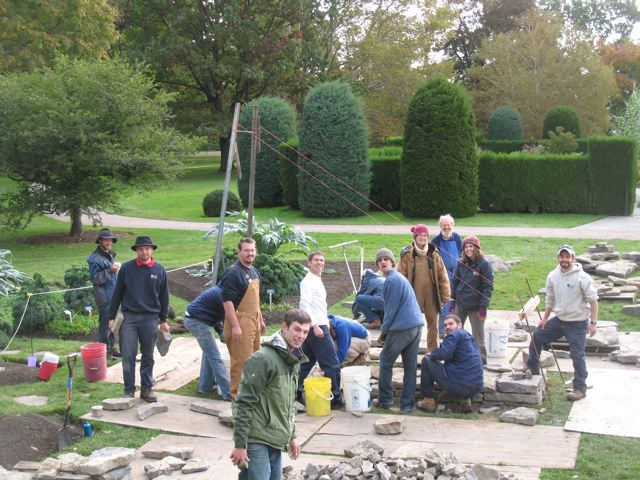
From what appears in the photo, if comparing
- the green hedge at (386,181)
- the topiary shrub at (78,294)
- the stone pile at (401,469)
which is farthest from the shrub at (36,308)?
the green hedge at (386,181)

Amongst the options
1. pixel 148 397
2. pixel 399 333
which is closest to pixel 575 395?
pixel 399 333

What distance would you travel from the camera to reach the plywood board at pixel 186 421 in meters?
8.05

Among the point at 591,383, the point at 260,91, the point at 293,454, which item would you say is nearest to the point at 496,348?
the point at 591,383

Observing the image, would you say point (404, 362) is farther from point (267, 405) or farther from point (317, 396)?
point (267, 405)

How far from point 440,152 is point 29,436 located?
59.1 ft

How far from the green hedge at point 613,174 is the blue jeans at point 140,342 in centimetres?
1934

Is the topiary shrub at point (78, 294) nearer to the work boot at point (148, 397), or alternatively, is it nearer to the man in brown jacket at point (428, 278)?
the work boot at point (148, 397)

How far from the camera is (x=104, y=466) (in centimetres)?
667

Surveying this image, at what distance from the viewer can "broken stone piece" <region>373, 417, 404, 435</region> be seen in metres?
7.87

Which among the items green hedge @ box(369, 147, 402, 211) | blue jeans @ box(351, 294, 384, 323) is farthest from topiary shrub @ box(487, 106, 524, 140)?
blue jeans @ box(351, 294, 384, 323)

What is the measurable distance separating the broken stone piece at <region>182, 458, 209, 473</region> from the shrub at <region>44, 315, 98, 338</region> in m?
5.78

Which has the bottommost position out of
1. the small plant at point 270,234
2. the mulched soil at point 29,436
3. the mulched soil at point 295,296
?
the mulched soil at point 29,436

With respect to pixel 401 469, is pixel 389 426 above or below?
below

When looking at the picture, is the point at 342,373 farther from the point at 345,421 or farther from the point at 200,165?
the point at 200,165
